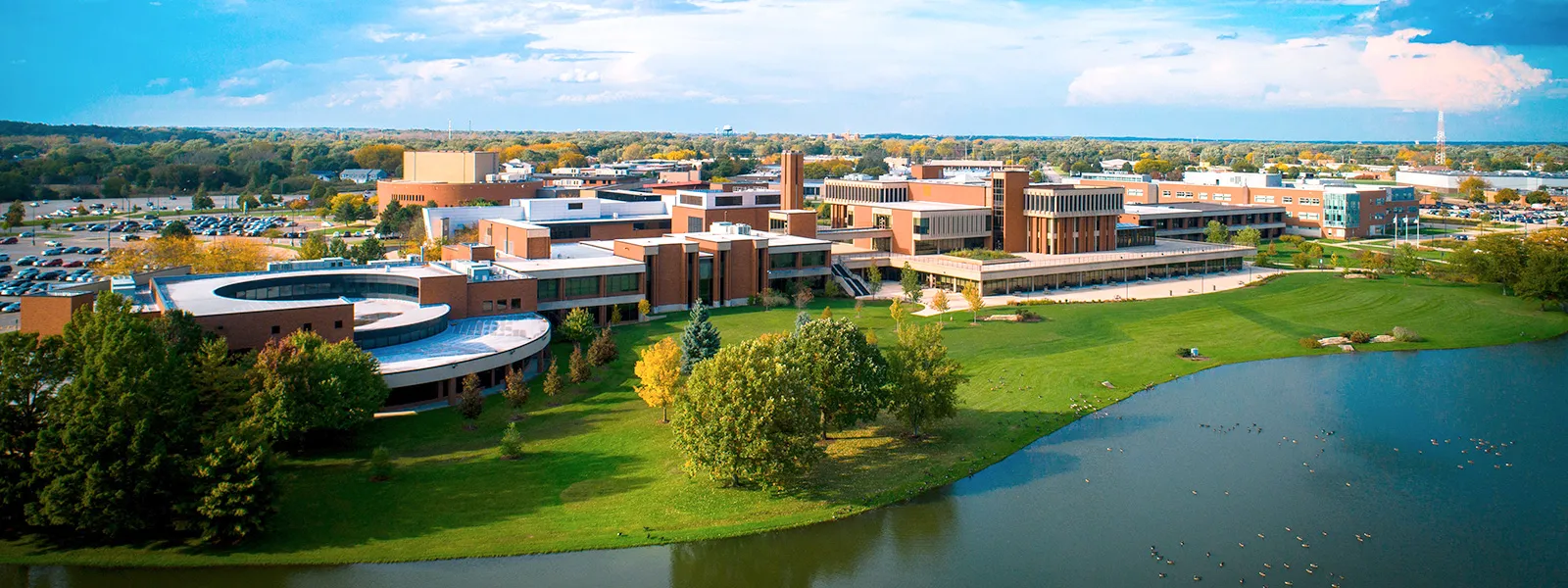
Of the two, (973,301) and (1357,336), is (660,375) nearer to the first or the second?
(973,301)

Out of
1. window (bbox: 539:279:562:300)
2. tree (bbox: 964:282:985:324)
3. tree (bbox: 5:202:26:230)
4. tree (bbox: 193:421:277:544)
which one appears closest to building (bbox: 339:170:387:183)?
tree (bbox: 5:202:26:230)

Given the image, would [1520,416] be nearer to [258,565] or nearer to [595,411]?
[595,411]

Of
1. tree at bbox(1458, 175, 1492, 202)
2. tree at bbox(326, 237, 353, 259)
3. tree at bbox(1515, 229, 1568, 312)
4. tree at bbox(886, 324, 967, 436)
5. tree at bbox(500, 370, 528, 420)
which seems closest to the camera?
tree at bbox(886, 324, 967, 436)

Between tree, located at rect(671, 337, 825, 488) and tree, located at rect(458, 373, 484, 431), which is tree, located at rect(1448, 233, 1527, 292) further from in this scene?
tree, located at rect(458, 373, 484, 431)

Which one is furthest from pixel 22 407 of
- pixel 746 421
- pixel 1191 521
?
pixel 1191 521

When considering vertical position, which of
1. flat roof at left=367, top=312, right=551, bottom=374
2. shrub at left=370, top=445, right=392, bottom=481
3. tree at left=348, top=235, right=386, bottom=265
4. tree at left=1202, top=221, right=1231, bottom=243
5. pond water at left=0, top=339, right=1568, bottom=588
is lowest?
pond water at left=0, top=339, right=1568, bottom=588

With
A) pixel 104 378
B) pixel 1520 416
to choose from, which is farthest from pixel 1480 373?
pixel 104 378
